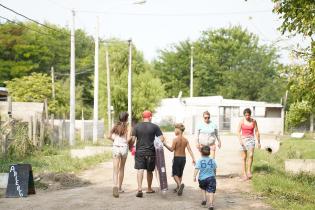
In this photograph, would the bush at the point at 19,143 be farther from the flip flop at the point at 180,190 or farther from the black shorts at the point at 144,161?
the flip flop at the point at 180,190

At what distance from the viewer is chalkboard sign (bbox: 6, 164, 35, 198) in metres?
10.7

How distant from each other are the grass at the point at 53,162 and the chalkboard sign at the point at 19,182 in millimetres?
3439

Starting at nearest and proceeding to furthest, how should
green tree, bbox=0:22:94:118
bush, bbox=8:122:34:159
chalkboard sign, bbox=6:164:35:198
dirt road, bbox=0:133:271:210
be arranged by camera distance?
dirt road, bbox=0:133:271:210 → chalkboard sign, bbox=6:164:35:198 → bush, bbox=8:122:34:159 → green tree, bbox=0:22:94:118

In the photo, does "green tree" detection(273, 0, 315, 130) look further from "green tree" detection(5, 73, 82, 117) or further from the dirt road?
"green tree" detection(5, 73, 82, 117)

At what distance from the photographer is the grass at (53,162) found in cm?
1520

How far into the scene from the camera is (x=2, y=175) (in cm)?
1180

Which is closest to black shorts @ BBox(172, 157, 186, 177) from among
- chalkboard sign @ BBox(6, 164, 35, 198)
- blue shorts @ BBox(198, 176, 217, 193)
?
blue shorts @ BBox(198, 176, 217, 193)

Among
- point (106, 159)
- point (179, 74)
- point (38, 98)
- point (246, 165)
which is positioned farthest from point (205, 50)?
point (246, 165)

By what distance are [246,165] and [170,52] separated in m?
65.4

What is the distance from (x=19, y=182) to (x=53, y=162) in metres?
6.08

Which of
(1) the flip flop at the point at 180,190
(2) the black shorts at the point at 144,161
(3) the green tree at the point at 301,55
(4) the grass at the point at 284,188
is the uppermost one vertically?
(3) the green tree at the point at 301,55

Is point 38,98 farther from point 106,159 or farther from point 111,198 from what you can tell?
point 111,198

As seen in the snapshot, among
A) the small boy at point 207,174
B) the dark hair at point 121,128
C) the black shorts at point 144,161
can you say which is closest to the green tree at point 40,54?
the dark hair at point 121,128

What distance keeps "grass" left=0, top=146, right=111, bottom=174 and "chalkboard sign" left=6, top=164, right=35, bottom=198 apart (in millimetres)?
3439
